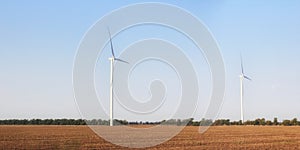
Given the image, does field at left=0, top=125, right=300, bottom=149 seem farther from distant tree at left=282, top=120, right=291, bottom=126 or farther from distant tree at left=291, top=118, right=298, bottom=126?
distant tree at left=291, top=118, right=298, bottom=126

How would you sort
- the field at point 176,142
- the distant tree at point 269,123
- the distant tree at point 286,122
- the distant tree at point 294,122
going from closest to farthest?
the field at point 176,142
the distant tree at point 294,122
the distant tree at point 286,122
the distant tree at point 269,123

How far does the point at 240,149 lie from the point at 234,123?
4240 inches

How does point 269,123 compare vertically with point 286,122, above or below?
below

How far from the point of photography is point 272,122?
13750 cm

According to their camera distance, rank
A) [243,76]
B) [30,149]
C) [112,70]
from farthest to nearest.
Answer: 1. [243,76]
2. [112,70]
3. [30,149]

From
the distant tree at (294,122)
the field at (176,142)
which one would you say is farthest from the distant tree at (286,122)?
the field at (176,142)

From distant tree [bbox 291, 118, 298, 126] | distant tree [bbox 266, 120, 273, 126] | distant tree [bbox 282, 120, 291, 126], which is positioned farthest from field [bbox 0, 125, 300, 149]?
distant tree [bbox 266, 120, 273, 126]

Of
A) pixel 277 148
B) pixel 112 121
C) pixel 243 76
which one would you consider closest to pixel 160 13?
pixel 277 148

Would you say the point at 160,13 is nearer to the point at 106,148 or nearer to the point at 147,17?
the point at 147,17

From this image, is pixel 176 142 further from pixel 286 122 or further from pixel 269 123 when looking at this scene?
pixel 269 123

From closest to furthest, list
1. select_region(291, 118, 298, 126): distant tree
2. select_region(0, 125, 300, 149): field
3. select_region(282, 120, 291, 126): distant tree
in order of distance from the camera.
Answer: select_region(0, 125, 300, 149): field, select_region(291, 118, 298, 126): distant tree, select_region(282, 120, 291, 126): distant tree

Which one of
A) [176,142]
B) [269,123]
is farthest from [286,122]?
[176,142]

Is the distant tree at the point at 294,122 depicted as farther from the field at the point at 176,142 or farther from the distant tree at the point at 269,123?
the field at the point at 176,142

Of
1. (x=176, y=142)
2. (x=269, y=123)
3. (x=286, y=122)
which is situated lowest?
(x=176, y=142)
